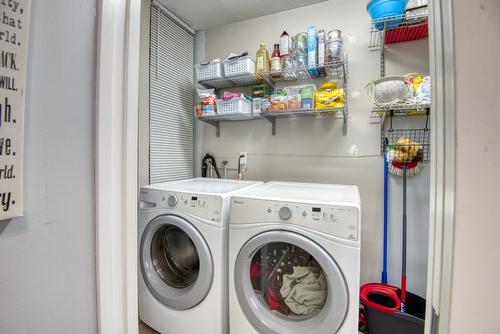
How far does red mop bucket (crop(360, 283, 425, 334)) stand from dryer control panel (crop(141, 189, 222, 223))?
112 centimetres

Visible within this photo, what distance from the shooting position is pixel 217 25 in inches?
94.1

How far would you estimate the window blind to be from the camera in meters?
2.11

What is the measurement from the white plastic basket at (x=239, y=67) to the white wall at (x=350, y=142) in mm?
368

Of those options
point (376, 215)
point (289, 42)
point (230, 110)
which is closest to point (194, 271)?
point (230, 110)

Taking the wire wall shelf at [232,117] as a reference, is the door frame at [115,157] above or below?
below

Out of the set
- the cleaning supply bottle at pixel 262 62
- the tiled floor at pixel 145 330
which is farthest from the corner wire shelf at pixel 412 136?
the tiled floor at pixel 145 330

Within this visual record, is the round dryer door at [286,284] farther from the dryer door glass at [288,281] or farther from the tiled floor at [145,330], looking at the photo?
the tiled floor at [145,330]

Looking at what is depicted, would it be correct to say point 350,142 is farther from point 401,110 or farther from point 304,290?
point 304,290

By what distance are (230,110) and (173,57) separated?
2.83 feet

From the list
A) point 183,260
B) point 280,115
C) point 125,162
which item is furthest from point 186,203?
point 280,115

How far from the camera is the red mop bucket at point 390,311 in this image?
1.35 metres

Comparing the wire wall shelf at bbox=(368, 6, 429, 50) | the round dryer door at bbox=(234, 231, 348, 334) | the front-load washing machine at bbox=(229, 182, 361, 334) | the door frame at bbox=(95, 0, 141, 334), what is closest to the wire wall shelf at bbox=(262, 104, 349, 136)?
the wire wall shelf at bbox=(368, 6, 429, 50)

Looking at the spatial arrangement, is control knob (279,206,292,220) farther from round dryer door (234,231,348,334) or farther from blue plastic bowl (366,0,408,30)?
blue plastic bowl (366,0,408,30)

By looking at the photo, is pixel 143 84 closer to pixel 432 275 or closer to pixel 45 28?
pixel 45 28
